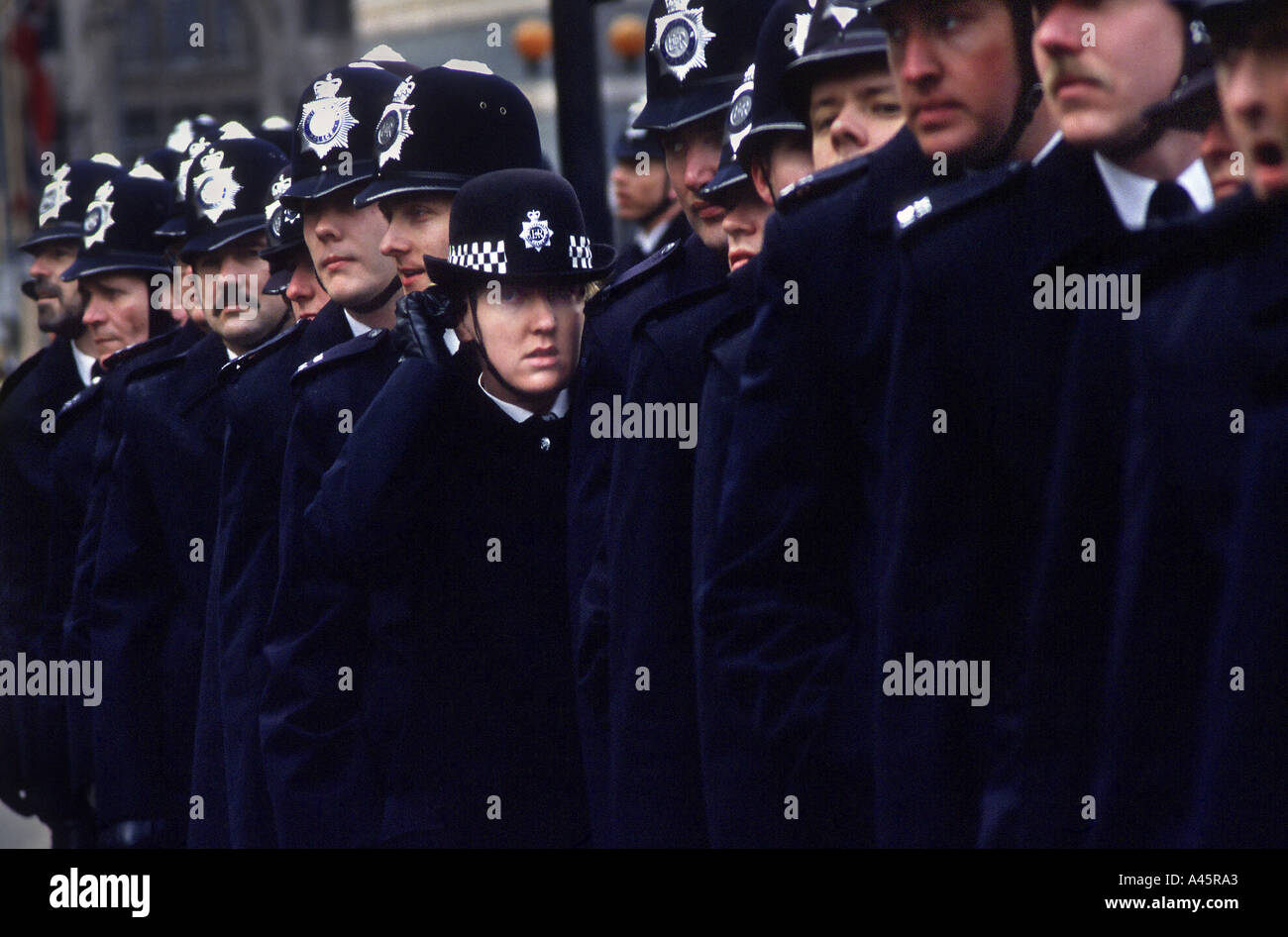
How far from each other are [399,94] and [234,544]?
1230 mm

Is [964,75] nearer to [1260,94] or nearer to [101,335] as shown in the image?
[1260,94]

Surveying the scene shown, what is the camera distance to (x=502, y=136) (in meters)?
5.43

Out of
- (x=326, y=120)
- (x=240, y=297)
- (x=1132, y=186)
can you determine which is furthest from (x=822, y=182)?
(x=240, y=297)

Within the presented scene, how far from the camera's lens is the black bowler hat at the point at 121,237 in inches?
312

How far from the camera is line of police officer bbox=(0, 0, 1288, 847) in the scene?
2.69m

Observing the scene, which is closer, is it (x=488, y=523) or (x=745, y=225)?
(x=745, y=225)

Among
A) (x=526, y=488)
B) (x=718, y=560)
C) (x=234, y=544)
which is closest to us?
(x=718, y=560)

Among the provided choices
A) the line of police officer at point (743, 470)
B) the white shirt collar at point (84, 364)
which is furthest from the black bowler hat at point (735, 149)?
the white shirt collar at point (84, 364)

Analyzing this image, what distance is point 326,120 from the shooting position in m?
6.02

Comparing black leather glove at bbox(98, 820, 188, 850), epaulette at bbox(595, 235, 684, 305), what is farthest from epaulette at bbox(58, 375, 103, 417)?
epaulette at bbox(595, 235, 684, 305)

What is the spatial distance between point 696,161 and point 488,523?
0.87 m

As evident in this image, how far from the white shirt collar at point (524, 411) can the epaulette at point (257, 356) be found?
4.27 feet
